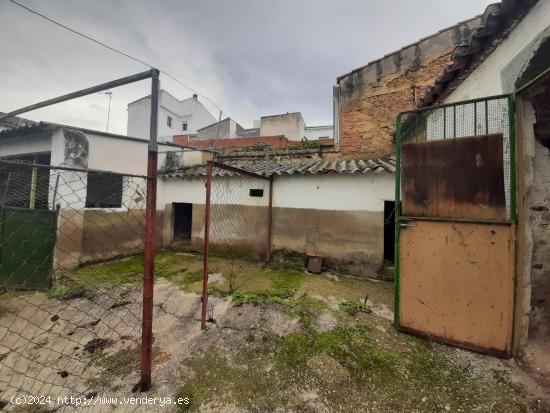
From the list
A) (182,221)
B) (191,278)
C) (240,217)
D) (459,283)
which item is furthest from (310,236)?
(182,221)

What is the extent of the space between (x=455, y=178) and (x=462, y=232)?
658 millimetres

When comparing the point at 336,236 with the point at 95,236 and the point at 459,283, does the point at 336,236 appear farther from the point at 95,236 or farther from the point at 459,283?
the point at 95,236

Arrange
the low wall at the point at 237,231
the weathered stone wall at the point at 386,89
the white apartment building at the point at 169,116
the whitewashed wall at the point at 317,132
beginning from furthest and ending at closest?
1. the whitewashed wall at the point at 317,132
2. the white apartment building at the point at 169,116
3. the weathered stone wall at the point at 386,89
4. the low wall at the point at 237,231

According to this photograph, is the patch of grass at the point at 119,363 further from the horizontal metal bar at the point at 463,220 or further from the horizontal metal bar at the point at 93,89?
the horizontal metal bar at the point at 463,220

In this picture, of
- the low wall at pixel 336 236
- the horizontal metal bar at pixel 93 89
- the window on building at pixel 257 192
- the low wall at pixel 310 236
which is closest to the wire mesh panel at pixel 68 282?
the horizontal metal bar at pixel 93 89

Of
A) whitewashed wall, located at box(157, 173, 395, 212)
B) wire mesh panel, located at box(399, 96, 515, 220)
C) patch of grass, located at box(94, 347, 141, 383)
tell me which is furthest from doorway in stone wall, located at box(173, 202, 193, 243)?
wire mesh panel, located at box(399, 96, 515, 220)

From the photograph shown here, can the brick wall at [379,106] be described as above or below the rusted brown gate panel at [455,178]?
above

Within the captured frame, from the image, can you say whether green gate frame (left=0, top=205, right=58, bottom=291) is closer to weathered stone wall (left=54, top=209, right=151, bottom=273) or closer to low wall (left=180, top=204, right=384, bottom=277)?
weathered stone wall (left=54, top=209, right=151, bottom=273)

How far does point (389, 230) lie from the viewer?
244 inches

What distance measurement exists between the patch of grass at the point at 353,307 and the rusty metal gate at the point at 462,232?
0.68 meters

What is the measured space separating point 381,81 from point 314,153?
10.5ft

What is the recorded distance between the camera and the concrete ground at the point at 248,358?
2.16 m

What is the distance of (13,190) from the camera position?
5.61 metres

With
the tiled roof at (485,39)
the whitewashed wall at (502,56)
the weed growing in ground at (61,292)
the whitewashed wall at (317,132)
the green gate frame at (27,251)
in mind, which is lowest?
the weed growing in ground at (61,292)
